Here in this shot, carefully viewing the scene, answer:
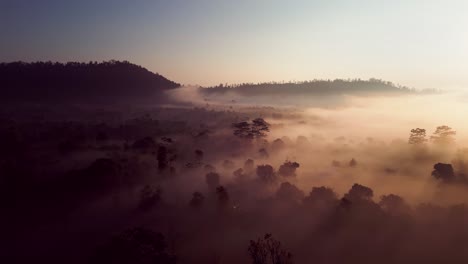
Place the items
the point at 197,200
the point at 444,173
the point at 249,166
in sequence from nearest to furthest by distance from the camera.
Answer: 1. the point at 197,200
2. the point at 444,173
3. the point at 249,166

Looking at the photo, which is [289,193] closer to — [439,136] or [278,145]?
[278,145]

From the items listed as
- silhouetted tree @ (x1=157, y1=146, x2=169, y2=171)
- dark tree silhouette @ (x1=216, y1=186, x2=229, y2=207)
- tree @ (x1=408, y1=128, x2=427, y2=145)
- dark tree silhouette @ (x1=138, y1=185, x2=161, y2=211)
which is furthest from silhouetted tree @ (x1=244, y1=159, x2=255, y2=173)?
tree @ (x1=408, y1=128, x2=427, y2=145)

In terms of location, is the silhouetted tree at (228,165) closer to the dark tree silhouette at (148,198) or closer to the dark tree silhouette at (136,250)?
the dark tree silhouette at (148,198)

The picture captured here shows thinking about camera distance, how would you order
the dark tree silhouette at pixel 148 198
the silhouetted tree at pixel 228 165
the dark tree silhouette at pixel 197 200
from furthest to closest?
the silhouetted tree at pixel 228 165 → the dark tree silhouette at pixel 197 200 → the dark tree silhouette at pixel 148 198

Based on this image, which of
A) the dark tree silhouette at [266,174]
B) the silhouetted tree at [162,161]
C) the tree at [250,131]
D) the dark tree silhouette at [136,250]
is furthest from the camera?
the tree at [250,131]

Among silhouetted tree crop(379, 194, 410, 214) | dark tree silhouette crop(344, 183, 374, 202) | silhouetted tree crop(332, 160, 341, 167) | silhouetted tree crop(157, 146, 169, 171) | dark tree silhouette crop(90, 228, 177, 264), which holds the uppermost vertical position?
dark tree silhouette crop(90, 228, 177, 264)

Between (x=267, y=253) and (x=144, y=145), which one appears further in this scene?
(x=144, y=145)

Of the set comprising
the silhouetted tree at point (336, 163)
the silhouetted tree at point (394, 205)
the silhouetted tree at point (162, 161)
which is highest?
the silhouetted tree at point (162, 161)

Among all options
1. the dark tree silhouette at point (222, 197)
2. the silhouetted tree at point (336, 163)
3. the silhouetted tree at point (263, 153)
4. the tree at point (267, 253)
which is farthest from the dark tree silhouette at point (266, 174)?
the tree at point (267, 253)

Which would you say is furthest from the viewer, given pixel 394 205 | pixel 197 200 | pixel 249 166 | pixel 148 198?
pixel 249 166

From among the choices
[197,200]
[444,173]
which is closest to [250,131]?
[197,200]

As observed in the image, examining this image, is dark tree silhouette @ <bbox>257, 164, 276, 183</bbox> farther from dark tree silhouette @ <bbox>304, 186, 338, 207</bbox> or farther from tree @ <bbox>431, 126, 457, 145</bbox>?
tree @ <bbox>431, 126, 457, 145</bbox>
